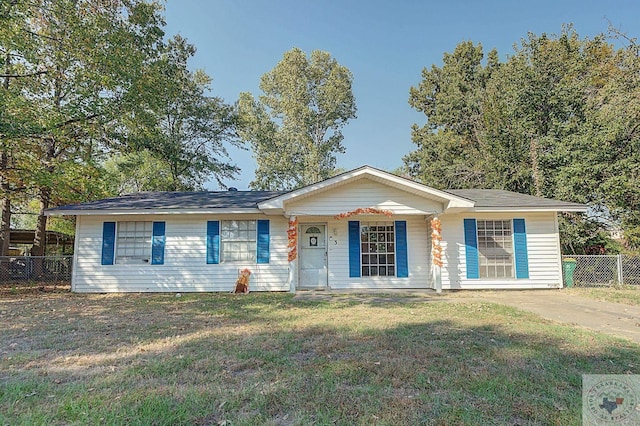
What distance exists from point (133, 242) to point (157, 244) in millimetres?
768

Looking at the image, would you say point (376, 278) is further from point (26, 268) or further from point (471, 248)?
point (26, 268)

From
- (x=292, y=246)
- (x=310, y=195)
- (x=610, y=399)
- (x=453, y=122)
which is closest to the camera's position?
(x=610, y=399)

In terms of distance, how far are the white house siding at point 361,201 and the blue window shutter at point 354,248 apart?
94cm

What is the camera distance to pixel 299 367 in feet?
11.9

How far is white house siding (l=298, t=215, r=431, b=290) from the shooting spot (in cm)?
1032

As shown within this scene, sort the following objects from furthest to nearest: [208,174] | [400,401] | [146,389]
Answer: [208,174]
[146,389]
[400,401]

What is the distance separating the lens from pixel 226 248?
10367mm

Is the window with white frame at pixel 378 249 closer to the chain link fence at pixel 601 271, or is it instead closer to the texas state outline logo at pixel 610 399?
the chain link fence at pixel 601 271

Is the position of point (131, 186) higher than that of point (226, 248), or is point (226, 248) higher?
point (131, 186)

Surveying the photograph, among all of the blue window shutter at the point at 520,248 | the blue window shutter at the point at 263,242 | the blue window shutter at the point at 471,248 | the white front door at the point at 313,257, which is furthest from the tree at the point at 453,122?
the blue window shutter at the point at 263,242

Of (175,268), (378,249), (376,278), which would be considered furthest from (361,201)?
(175,268)

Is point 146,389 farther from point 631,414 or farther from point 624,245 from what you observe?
point 624,245

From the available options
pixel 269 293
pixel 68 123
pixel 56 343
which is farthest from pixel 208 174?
pixel 56 343

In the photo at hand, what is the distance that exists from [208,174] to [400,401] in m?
21.3
